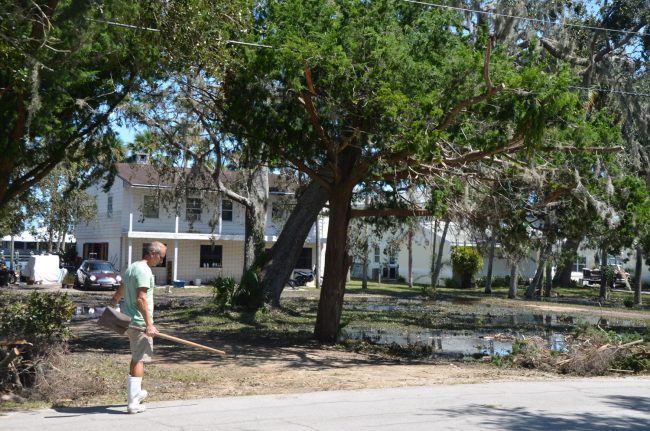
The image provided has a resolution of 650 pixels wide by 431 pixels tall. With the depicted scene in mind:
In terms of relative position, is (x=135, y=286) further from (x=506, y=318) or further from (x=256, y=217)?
(x=506, y=318)

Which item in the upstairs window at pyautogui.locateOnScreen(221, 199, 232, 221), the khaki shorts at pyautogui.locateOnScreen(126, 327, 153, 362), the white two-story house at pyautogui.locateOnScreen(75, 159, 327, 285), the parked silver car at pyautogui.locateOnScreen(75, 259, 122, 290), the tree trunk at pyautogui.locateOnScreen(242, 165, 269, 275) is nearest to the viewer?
the khaki shorts at pyautogui.locateOnScreen(126, 327, 153, 362)

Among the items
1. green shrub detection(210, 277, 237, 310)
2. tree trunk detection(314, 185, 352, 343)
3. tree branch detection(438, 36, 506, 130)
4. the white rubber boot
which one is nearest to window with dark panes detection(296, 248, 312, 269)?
green shrub detection(210, 277, 237, 310)

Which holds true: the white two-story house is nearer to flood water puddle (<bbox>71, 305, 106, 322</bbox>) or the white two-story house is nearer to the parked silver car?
the parked silver car

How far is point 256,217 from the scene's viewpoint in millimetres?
27375

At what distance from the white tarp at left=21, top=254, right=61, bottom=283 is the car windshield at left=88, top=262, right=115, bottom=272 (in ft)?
11.4

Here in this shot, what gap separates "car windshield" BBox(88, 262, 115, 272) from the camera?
39.4 m

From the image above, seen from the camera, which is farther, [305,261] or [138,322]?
[305,261]

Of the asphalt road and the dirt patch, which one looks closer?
the asphalt road

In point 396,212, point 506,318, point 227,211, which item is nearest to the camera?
point 396,212

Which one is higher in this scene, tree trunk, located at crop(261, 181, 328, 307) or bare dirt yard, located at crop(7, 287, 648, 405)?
tree trunk, located at crop(261, 181, 328, 307)

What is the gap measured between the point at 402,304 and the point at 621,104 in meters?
13.4

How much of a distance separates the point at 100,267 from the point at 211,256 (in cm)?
861

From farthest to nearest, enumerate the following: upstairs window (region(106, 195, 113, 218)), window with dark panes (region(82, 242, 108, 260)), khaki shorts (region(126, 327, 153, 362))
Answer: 1. window with dark panes (region(82, 242, 108, 260))
2. upstairs window (region(106, 195, 113, 218))
3. khaki shorts (region(126, 327, 153, 362))

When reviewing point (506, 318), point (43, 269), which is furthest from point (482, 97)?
point (43, 269)
